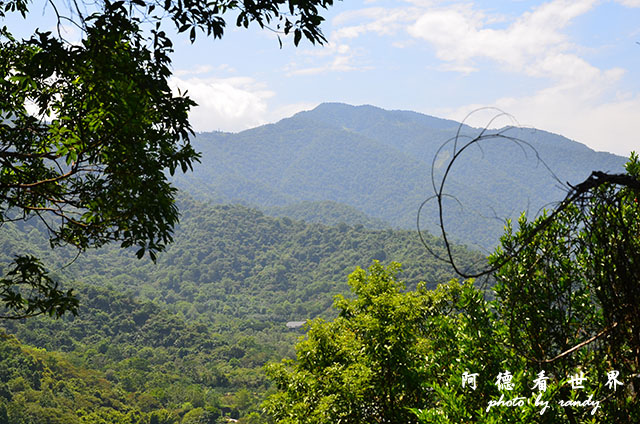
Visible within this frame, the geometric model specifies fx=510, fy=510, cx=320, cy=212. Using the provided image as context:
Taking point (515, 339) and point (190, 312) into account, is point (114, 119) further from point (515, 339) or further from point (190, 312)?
point (190, 312)

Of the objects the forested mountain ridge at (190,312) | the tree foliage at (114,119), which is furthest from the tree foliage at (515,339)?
the forested mountain ridge at (190,312)

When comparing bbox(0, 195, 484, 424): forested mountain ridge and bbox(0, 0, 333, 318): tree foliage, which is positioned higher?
bbox(0, 0, 333, 318): tree foliage

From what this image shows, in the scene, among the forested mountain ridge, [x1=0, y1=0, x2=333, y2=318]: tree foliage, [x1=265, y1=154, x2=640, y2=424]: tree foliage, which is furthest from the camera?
the forested mountain ridge

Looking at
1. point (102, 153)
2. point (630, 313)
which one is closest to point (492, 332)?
point (630, 313)

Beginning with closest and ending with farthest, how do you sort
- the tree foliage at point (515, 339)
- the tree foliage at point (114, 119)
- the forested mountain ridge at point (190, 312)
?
the tree foliage at point (515, 339), the tree foliage at point (114, 119), the forested mountain ridge at point (190, 312)

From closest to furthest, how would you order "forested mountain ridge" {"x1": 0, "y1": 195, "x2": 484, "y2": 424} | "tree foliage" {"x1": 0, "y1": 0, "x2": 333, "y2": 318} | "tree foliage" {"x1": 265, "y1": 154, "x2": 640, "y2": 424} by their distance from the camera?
"tree foliage" {"x1": 265, "y1": 154, "x2": 640, "y2": 424}, "tree foliage" {"x1": 0, "y1": 0, "x2": 333, "y2": 318}, "forested mountain ridge" {"x1": 0, "y1": 195, "x2": 484, "y2": 424}

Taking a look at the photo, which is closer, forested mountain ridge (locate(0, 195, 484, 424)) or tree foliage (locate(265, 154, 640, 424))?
tree foliage (locate(265, 154, 640, 424))

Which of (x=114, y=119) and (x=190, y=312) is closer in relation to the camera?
(x=114, y=119)

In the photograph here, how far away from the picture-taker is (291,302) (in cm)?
9881

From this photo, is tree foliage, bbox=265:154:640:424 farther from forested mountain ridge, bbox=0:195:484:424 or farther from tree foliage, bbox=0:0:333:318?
forested mountain ridge, bbox=0:195:484:424

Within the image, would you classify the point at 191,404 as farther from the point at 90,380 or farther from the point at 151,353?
the point at 151,353

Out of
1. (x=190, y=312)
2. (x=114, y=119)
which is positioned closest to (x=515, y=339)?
(x=114, y=119)

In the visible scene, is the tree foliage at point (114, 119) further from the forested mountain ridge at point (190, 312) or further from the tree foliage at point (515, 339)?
the forested mountain ridge at point (190, 312)

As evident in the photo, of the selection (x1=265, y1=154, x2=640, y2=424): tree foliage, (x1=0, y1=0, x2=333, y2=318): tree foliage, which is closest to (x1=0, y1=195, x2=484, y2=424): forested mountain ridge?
(x1=265, y1=154, x2=640, y2=424): tree foliage
